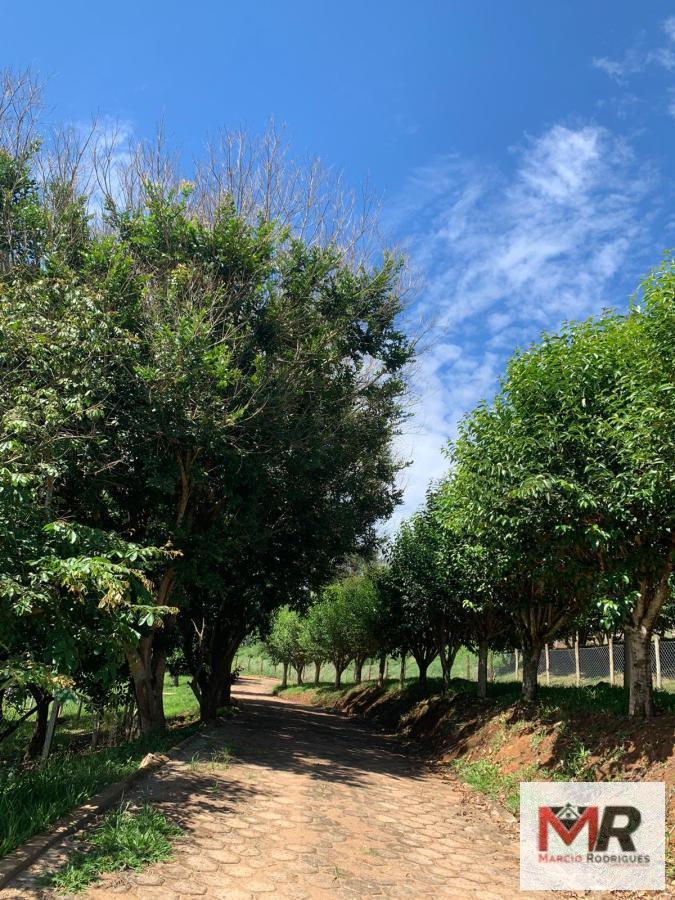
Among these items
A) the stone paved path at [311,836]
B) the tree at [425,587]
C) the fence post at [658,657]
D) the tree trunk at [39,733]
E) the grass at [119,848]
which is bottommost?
the tree trunk at [39,733]

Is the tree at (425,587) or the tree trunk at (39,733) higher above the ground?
the tree at (425,587)

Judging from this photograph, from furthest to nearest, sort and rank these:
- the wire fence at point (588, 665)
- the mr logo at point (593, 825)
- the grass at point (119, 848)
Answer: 1. the wire fence at point (588, 665)
2. the mr logo at point (593, 825)
3. the grass at point (119, 848)

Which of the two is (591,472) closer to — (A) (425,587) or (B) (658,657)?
(B) (658,657)

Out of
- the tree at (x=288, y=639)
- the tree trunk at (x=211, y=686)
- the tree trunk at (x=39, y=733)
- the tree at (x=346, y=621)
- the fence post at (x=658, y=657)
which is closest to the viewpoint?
the fence post at (x=658, y=657)

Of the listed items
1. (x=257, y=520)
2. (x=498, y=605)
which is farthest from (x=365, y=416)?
(x=498, y=605)

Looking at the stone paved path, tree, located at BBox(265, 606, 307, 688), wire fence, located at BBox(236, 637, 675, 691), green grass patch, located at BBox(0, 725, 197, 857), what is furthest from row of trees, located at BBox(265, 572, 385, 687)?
green grass patch, located at BBox(0, 725, 197, 857)

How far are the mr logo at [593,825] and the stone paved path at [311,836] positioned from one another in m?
0.57

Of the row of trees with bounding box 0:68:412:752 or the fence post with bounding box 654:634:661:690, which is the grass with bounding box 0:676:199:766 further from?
the fence post with bounding box 654:634:661:690

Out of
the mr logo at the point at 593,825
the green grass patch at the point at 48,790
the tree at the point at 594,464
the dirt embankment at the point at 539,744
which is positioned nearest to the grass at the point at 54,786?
the green grass patch at the point at 48,790

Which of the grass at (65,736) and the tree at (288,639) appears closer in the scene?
the grass at (65,736)

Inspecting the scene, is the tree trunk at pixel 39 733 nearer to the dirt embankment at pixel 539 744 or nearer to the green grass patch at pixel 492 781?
the dirt embankment at pixel 539 744

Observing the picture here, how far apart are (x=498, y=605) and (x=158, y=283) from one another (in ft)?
33.1

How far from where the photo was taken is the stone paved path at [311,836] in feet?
17.8

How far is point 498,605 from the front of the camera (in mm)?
15094
